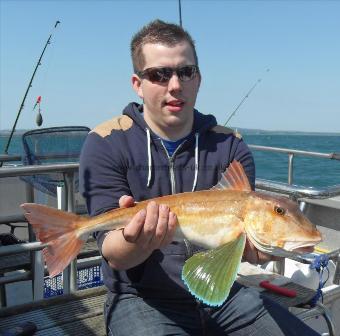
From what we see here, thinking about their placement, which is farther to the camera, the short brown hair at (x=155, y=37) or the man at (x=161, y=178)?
the short brown hair at (x=155, y=37)

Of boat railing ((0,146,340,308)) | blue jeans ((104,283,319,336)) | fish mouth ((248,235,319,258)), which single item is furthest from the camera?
boat railing ((0,146,340,308))

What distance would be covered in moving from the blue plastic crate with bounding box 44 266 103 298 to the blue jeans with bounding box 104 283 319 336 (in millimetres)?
2382

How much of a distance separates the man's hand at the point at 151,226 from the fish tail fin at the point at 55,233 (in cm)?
31

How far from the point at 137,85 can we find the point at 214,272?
138 cm

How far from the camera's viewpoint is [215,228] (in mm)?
2441

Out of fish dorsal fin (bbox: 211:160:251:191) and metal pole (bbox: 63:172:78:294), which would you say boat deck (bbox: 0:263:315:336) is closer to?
metal pole (bbox: 63:172:78:294)

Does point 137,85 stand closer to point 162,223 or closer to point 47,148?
point 162,223

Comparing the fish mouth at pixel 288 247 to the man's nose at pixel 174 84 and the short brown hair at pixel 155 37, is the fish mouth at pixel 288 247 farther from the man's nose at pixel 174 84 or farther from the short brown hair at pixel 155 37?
the short brown hair at pixel 155 37

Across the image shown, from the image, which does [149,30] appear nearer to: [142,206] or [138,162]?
[138,162]

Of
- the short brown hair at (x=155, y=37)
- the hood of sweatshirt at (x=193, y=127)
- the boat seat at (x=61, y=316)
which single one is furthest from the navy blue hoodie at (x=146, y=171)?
the boat seat at (x=61, y=316)

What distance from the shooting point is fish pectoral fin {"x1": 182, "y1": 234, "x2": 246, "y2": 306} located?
7.52 ft

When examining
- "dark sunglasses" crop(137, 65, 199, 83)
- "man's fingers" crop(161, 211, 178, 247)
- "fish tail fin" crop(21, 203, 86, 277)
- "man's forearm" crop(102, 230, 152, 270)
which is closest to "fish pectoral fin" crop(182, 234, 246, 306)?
"man's fingers" crop(161, 211, 178, 247)

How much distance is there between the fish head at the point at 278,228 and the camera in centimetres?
230

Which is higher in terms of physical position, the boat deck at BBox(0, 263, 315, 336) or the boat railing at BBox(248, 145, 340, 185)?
the boat railing at BBox(248, 145, 340, 185)
